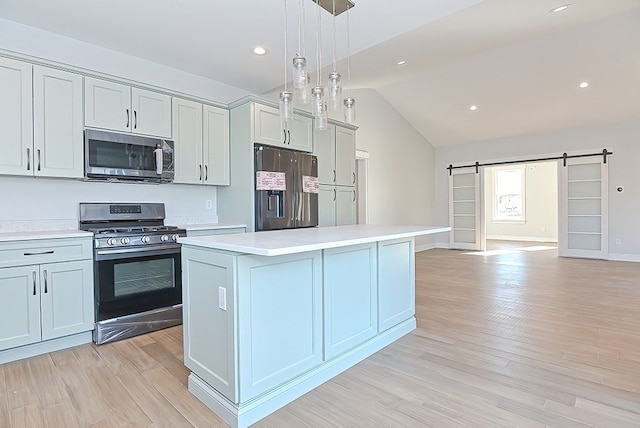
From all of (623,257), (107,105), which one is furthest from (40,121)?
(623,257)

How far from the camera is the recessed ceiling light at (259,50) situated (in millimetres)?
3304

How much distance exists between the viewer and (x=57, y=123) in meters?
2.70

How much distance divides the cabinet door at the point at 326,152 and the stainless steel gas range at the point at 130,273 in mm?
1990

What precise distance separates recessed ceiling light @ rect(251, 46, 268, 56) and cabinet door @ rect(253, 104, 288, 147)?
516 millimetres

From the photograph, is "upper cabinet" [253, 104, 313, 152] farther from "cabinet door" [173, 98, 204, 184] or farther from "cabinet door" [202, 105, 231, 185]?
"cabinet door" [173, 98, 204, 184]

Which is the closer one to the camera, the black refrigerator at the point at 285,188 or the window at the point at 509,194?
the black refrigerator at the point at 285,188

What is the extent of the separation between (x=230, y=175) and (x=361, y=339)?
2392 millimetres

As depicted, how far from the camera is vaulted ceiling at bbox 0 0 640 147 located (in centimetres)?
270

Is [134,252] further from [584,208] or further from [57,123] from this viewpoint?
[584,208]

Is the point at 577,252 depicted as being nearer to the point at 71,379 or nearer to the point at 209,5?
the point at 209,5

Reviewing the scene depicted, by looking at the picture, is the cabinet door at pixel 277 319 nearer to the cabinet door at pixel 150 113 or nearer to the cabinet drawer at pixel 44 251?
the cabinet drawer at pixel 44 251

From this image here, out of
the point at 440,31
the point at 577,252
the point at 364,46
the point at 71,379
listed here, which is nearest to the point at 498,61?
the point at 440,31

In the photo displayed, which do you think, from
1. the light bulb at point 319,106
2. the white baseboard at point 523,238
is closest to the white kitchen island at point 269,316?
the light bulb at point 319,106

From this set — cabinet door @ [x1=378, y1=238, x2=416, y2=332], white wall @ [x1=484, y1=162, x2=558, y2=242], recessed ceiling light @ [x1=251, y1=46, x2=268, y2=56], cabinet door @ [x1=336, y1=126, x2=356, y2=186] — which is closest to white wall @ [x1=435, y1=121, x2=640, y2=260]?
white wall @ [x1=484, y1=162, x2=558, y2=242]
